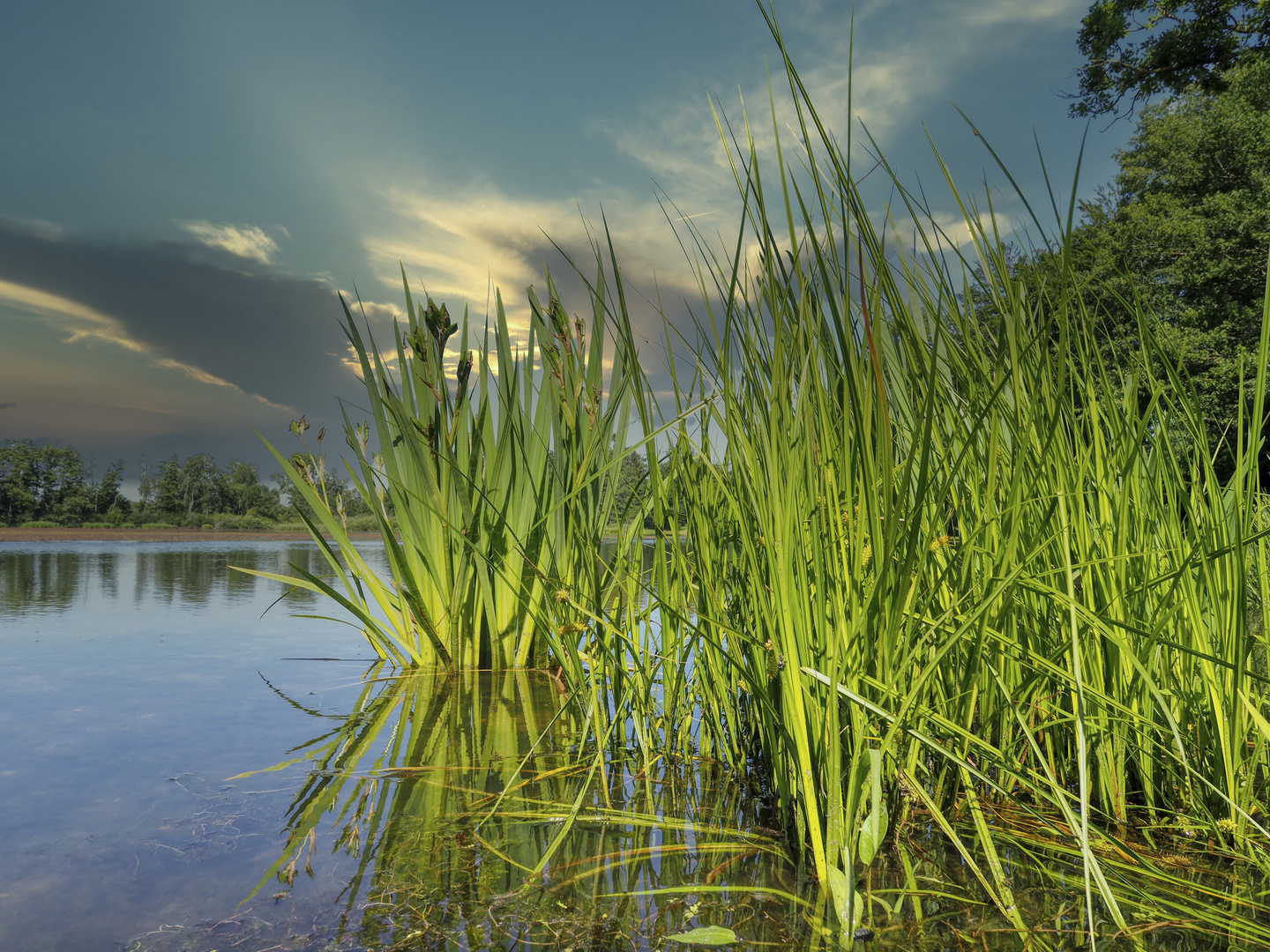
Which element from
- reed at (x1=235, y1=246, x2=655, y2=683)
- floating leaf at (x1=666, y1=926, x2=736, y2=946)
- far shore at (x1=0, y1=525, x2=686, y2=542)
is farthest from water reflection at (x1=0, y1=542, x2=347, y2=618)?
far shore at (x1=0, y1=525, x2=686, y2=542)

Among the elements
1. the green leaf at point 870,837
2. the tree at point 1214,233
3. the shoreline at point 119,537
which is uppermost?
the tree at point 1214,233

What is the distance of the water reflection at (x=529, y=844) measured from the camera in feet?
2.00

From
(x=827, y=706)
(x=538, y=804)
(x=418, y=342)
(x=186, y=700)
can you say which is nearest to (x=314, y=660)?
(x=186, y=700)

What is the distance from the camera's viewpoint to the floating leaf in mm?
562

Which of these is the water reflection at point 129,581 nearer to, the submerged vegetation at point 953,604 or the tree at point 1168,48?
the submerged vegetation at point 953,604

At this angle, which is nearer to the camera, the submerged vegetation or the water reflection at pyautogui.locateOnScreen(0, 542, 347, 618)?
the submerged vegetation

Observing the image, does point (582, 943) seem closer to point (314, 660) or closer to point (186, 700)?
point (186, 700)

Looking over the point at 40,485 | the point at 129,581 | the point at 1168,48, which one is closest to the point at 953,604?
the point at 129,581

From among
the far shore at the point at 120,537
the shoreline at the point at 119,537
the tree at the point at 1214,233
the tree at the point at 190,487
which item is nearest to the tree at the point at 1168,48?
the tree at the point at 1214,233

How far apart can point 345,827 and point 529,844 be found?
0.79ft

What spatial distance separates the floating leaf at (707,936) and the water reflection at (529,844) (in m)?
0.02

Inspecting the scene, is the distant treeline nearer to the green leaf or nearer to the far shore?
the far shore

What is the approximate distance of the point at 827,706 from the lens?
2.03 feet

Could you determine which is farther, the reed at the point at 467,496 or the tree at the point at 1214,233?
the tree at the point at 1214,233
